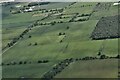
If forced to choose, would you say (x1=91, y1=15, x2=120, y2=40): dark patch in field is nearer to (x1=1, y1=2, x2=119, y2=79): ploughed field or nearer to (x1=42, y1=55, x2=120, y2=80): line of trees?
(x1=1, y1=2, x2=119, y2=79): ploughed field

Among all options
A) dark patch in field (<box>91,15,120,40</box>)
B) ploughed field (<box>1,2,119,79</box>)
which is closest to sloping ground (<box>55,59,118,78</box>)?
ploughed field (<box>1,2,119,79</box>)

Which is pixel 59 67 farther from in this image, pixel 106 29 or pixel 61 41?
pixel 106 29

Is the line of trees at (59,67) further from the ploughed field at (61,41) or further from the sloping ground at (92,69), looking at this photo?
the sloping ground at (92,69)

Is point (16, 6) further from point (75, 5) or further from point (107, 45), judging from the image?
point (107, 45)

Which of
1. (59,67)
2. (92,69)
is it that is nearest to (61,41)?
(59,67)

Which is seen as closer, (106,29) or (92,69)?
(92,69)

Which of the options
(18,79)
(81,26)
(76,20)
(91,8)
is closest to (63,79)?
(18,79)

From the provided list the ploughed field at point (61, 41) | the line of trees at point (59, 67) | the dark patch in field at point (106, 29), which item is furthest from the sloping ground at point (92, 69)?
the dark patch in field at point (106, 29)
